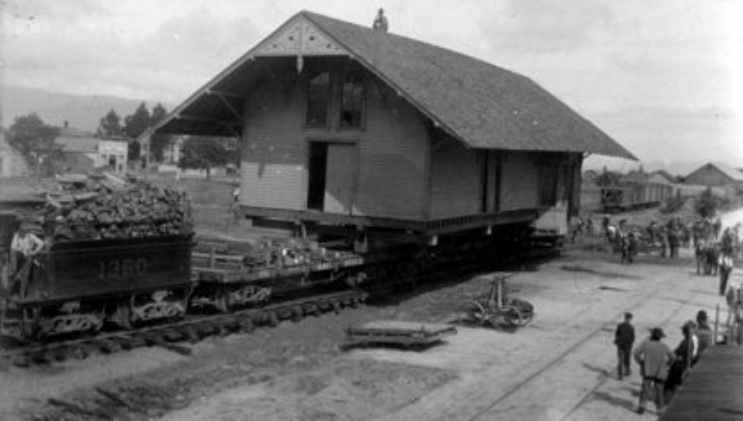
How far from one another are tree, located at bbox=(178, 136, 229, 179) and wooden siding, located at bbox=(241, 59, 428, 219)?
75464 millimetres

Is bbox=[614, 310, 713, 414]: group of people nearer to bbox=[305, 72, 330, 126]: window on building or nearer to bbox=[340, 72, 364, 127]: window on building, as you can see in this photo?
bbox=[340, 72, 364, 127]: window on building

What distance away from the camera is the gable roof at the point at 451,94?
66.2 ft

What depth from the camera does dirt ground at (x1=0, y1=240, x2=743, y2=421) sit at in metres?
11.7

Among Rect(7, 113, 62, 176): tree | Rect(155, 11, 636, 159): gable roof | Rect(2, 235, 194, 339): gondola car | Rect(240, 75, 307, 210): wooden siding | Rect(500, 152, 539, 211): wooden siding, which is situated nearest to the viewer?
Rect(2, 235, 194, 339): gondola car

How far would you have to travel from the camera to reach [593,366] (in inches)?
588

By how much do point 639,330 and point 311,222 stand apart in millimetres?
9476

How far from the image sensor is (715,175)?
104m

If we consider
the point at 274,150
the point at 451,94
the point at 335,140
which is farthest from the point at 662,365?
the point at 274,150

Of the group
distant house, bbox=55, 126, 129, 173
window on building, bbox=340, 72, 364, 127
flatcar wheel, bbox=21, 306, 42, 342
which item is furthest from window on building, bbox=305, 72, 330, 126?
distant house, bbox=55, 126, 129, 173

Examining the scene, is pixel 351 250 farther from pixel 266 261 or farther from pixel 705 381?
pixel 705 381

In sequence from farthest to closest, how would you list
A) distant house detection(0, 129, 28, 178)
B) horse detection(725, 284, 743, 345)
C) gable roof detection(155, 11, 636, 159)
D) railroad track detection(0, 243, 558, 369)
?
distant house detection(0, 129, 28, 178) → gable roof detection(155, 11, 636, 159) → horse detection(725, 284, 743, 345) → railroad track detection(0, 243, 558, 369)

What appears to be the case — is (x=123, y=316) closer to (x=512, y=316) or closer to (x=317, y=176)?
(x=512, y=316)

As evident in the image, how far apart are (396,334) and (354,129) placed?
797 centimetres

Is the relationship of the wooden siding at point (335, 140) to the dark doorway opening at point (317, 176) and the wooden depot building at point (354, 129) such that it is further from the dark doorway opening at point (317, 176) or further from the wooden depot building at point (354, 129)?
the dark doorway opening at point (317, 176)
